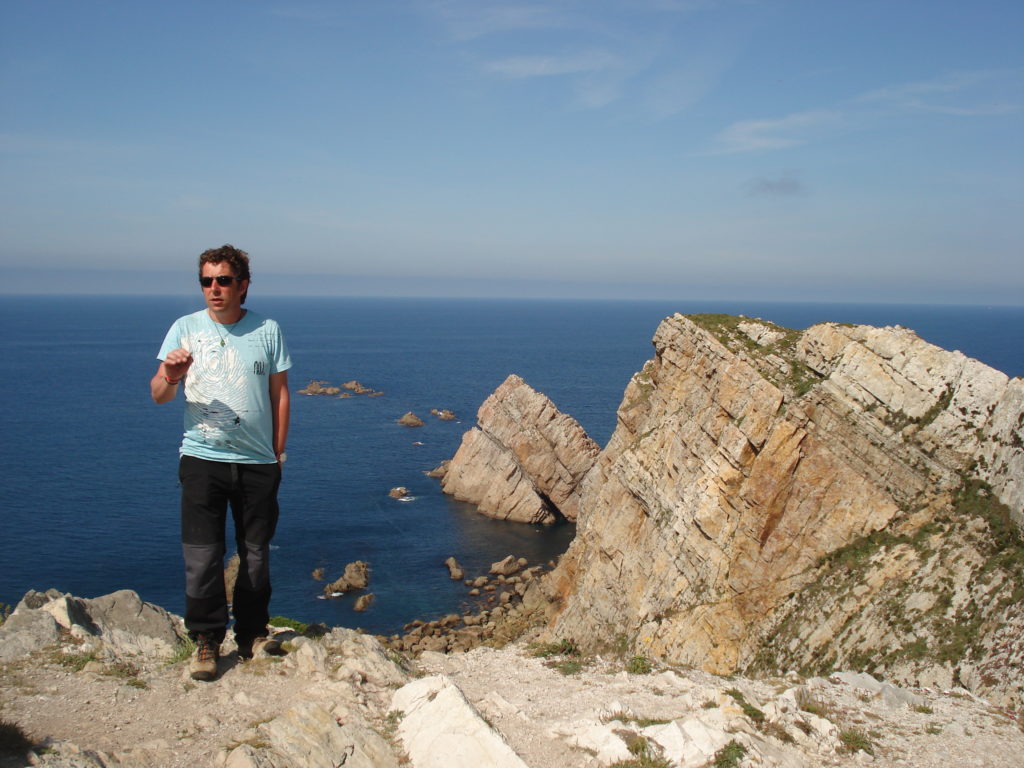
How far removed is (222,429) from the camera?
361 inches

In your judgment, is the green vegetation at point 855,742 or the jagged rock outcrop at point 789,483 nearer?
the green vegetation at point 855,742

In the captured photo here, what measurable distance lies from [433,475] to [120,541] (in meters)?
32.3

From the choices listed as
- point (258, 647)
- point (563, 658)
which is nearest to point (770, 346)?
point (563, 658)

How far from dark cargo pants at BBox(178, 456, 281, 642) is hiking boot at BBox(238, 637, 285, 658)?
51cm

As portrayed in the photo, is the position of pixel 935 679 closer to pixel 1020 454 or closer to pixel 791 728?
pixel 1020 454

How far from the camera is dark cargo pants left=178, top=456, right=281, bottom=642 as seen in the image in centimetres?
925

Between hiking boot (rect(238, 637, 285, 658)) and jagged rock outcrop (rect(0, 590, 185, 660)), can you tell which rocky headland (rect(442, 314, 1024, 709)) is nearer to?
hiking boot (rect(238, 637, 285, 658))

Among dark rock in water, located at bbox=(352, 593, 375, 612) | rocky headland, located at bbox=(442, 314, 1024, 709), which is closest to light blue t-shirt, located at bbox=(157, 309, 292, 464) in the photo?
rocky headland, located at bbox=(442, 314, 1024, 709)

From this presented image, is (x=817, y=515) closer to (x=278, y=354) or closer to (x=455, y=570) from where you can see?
(x=278, y=354)

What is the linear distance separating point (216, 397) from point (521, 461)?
205 ft

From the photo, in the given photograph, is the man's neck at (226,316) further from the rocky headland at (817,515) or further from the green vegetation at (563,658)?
the rocky headland at (817,515)

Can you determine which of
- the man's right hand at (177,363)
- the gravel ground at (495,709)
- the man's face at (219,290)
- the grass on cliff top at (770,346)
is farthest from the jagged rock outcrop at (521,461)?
the man's right hand at (177,363)

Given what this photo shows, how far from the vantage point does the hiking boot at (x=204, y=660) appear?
9.55 meters

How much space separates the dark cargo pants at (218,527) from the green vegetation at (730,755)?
590 centimetres
